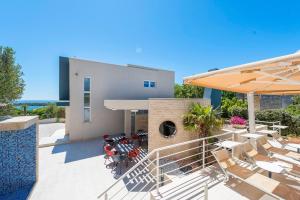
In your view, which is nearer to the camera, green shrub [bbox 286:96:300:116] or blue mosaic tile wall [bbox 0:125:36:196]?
blue mosaic tile wall [bbox 0:125:36:196]

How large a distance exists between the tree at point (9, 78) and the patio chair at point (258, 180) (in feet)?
48.4

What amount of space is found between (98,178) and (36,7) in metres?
12.5

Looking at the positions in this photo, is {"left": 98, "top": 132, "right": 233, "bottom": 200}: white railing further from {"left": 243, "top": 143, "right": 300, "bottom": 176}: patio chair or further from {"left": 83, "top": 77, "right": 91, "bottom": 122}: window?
{"left": 83, "top": 77, "right": 91, "bottom": 122}: window

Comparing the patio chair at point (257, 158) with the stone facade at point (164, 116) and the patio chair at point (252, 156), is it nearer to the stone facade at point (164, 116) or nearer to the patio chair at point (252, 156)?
the patio chair at point (252, 156)

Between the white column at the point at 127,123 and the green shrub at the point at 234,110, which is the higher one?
the green shrub at the point at 234,110

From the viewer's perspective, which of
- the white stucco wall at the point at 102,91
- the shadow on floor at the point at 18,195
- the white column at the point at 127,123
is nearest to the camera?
the shadow on floor at the point at 18,195

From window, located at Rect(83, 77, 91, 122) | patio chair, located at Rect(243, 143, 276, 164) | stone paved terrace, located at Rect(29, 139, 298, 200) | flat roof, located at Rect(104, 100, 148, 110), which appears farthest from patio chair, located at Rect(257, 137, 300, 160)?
window, located at Rect(83, 77, 91, 122)

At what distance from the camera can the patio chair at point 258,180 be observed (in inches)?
173

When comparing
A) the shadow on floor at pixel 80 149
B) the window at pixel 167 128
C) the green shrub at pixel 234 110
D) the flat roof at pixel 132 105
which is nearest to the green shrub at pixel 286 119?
the green shrub at pixel 234 110

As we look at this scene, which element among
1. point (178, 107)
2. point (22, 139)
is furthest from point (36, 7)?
point (178, 107)

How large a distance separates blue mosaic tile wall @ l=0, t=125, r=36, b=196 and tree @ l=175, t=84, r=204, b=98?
38410mm

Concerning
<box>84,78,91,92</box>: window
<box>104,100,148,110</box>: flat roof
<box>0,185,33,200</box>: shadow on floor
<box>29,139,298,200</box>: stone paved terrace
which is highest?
<box>84,78,91,92</box>: window

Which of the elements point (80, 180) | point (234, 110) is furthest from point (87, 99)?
point (234, 110)

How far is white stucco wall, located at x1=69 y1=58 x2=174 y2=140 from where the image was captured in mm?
16547
